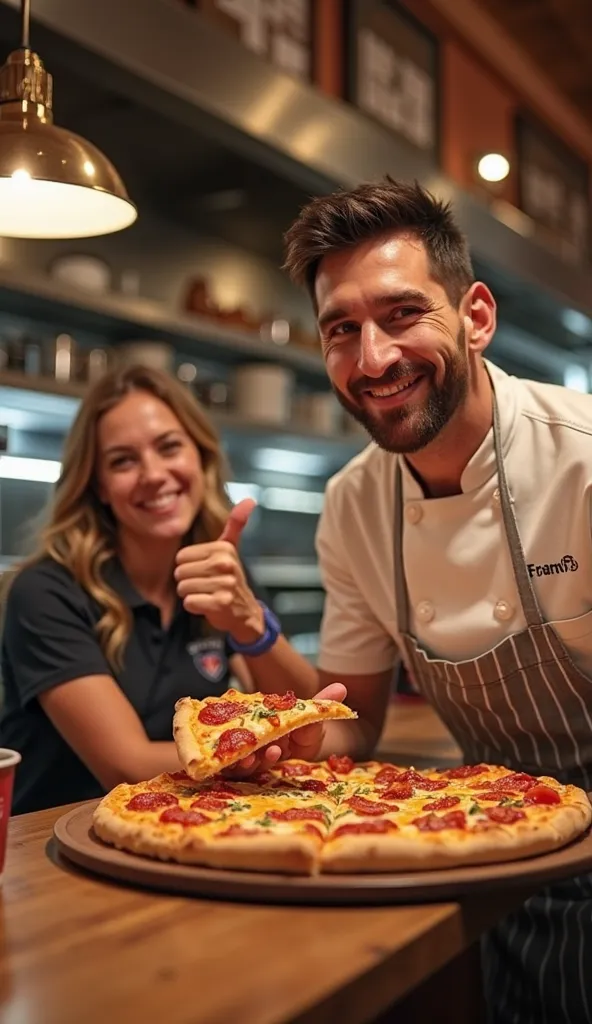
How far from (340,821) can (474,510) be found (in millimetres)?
820

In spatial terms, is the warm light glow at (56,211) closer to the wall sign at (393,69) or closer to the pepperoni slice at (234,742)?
the pepperoni slice at (234,742)

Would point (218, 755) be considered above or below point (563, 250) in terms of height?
below

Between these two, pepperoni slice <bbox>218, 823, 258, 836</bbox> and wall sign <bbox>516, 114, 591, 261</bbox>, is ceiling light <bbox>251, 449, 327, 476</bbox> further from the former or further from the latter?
pepperoni slice <bbox>218, 823, 258, 836</bbox>

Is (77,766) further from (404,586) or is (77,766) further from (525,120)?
(525,120)

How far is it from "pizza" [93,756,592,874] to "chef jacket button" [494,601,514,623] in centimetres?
33

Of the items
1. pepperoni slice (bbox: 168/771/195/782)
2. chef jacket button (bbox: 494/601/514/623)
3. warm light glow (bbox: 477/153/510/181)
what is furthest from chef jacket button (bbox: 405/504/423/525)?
warm light glow (bbox: 477/153/510/181)

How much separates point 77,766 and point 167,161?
90.8 inches

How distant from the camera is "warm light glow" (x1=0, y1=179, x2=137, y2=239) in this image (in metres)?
1.82

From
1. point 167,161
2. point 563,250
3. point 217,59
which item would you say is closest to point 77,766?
point 217,59

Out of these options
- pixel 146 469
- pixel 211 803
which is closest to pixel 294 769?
pixel 211 803

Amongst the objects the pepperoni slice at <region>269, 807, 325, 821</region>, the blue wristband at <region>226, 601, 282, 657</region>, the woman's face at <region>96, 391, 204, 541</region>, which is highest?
the woman's face at <region>96, 391, 204, 541</region>

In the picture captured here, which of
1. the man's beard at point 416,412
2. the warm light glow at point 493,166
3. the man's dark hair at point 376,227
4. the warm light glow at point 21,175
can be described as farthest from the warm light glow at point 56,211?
the warm light glow at point 493,166

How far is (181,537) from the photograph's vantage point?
2525 millimetres

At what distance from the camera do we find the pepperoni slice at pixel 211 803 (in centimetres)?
138
